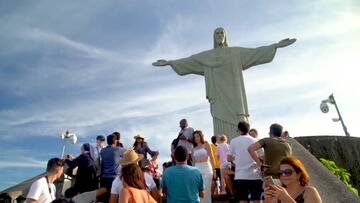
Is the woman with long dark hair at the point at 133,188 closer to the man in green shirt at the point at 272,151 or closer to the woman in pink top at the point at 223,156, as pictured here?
the man in green shirt at the point at 272,151

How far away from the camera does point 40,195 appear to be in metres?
3.79

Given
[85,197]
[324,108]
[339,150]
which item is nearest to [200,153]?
[85,197]

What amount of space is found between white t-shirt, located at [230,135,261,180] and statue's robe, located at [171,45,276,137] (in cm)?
668

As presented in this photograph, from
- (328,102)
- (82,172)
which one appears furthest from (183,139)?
(328,102)

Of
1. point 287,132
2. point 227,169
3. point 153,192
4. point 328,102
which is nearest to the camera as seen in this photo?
point 153,192

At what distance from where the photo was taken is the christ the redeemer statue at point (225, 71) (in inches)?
482

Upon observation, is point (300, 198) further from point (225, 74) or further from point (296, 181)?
point (225, 74)

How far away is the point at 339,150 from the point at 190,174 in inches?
429

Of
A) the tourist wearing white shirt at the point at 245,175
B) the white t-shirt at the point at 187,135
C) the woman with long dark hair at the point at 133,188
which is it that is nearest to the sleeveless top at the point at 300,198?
the woman with long dark hair at the point at 133,188

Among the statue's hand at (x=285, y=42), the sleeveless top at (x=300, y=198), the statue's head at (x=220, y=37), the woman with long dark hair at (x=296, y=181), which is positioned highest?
the statue's head at (x=220, y=37)

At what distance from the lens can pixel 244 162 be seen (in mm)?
5180

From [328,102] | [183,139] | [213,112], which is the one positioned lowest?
[183,139]

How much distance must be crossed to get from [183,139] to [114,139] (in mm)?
1836

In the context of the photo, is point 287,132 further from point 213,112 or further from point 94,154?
point 94,154
